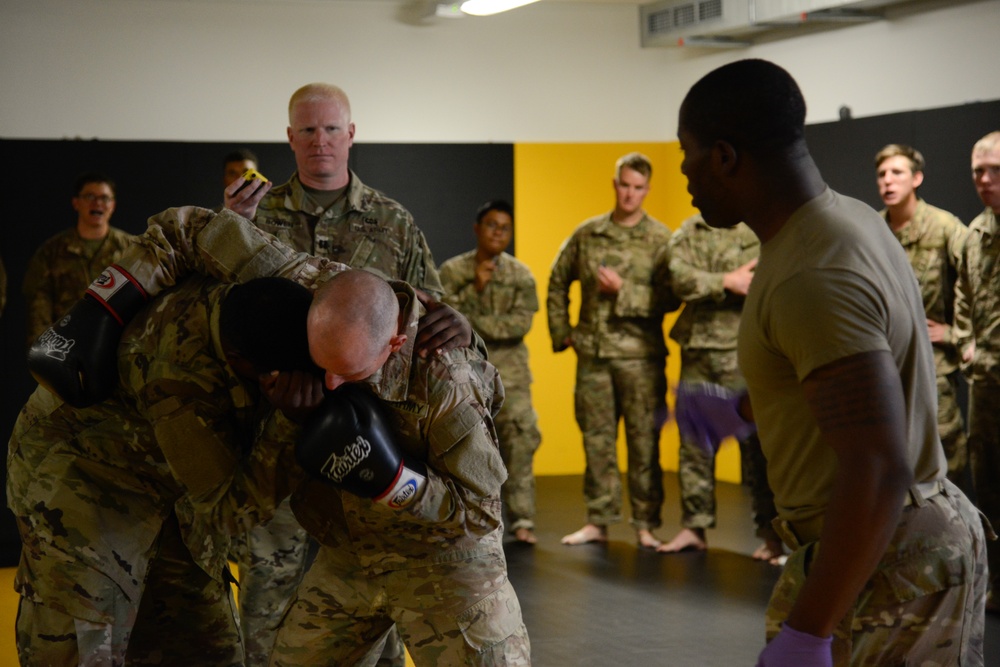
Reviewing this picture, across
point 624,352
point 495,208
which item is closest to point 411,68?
point 495,208

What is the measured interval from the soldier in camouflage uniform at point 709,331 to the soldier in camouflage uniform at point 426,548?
3.67 m

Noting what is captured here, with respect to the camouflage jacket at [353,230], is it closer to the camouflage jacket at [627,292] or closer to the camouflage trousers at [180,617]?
the camouflage trousers at [180,617]

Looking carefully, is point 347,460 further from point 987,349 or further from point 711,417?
point 987,349

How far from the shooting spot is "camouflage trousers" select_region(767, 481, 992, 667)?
1759mm

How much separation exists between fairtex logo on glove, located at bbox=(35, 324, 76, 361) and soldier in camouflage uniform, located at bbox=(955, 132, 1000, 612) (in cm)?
379

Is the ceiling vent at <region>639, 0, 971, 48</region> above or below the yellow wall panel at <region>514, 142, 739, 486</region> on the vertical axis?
above

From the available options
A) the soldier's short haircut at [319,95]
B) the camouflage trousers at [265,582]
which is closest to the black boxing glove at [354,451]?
→ the camouflage trousers at [265,582]

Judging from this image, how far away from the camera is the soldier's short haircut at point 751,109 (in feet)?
5.76

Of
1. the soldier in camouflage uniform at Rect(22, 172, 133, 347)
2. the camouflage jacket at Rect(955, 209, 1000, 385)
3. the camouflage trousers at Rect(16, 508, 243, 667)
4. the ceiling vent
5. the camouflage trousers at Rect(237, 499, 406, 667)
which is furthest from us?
the ceiling vent

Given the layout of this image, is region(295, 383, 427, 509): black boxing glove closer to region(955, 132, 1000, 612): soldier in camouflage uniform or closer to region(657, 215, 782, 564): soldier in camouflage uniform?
region(955, 132, 1000, 612): soldier in camouflage uniform

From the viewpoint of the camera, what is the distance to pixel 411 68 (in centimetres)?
891

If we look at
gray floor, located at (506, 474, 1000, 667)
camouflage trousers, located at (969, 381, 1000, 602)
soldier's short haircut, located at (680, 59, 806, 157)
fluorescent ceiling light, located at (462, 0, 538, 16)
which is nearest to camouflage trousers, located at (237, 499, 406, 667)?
gray floor, located at (506, 474, 1000, 667)

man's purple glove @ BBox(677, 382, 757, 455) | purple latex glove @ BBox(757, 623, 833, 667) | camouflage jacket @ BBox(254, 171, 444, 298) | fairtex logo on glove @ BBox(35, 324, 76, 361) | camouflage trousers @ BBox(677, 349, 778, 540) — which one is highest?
camouflage jacket @ BBox(254, 171, 444, 298)

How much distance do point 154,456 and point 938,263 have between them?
406 cm
